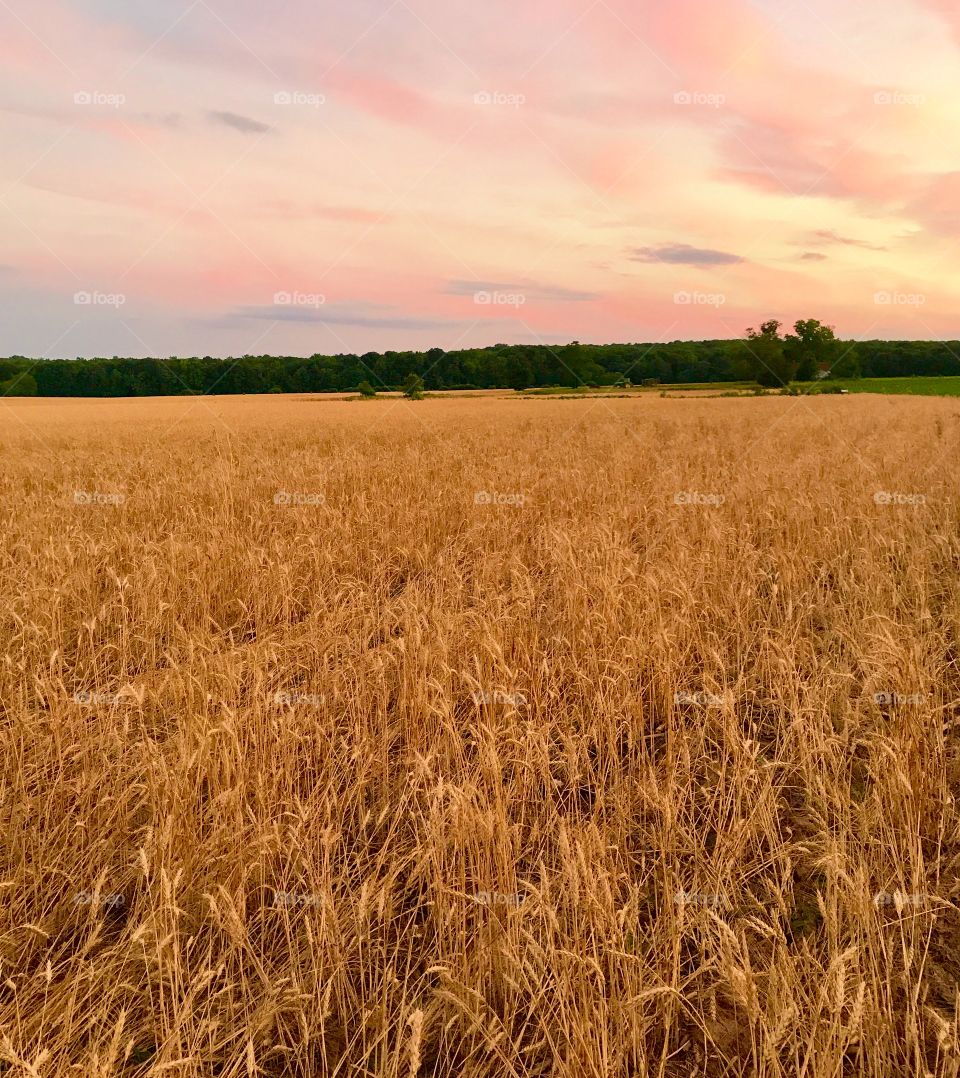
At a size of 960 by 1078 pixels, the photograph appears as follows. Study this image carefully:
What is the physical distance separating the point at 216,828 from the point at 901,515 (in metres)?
6.79

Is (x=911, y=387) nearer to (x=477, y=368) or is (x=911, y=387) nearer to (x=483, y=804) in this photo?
(x=477, y=368)

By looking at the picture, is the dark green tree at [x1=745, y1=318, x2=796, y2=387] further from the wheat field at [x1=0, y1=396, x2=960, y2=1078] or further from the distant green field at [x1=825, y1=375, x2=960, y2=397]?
the wheat field at [x1=0, y1=396, x2=960, y2=1078]

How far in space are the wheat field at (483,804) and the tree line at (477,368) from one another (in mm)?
73815

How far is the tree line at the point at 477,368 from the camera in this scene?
79.2m

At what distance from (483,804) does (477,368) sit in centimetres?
9149

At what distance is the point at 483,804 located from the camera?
109 inches

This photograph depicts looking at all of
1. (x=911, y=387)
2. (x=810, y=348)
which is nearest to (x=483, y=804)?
(x=911, y=387)

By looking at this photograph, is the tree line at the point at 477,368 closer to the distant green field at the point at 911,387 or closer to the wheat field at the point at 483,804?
the distant green field at the point at 911,387

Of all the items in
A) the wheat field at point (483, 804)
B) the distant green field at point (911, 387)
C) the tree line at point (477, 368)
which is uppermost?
the tree line at point (477, 368)

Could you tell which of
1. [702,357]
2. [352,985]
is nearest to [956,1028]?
[352,985]

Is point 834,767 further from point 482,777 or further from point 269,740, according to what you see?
point 269,740

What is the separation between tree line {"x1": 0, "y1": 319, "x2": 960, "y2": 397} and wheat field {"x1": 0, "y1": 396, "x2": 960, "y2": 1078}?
242ft

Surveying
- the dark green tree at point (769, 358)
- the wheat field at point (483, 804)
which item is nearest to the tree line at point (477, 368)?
the dark green tree at point (769, 358)

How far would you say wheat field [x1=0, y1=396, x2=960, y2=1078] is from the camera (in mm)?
1970
